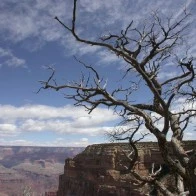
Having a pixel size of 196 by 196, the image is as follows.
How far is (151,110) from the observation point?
33.0 ft

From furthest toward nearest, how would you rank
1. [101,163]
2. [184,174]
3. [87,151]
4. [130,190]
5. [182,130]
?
[87,151]
[101,163]
[130,190]
[182,130]
[184,174]

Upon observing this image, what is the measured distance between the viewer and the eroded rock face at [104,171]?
52938 millimetres

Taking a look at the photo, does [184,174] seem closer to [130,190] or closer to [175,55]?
[175,55]

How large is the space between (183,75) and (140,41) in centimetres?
146

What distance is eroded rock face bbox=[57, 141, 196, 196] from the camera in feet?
174

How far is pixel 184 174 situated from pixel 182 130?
1.21 m

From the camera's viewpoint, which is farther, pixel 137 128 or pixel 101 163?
pixel 101 163

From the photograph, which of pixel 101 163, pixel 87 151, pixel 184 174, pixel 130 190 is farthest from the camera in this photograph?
A: pixel 87 151

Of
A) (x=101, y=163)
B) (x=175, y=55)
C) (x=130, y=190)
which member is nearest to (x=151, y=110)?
(x=175, y=55)

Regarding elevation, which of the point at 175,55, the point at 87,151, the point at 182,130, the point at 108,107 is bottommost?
the point at 182,130

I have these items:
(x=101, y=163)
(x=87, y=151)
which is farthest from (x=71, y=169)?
(x=101, y=163)

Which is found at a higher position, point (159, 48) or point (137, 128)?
point (159, 48)

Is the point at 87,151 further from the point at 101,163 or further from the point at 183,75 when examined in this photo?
the point at 183,75

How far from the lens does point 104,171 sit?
61594mm
